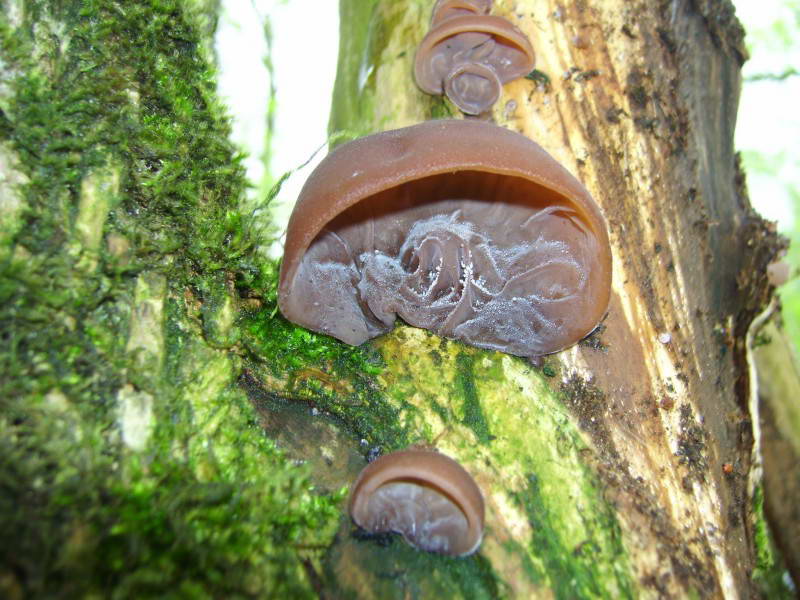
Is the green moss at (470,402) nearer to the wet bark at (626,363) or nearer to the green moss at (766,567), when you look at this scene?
the wet bark at (626,363)

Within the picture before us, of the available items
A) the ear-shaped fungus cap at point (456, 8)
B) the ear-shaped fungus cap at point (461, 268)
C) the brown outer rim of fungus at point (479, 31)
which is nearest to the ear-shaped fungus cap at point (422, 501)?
the ear-shaped fungus cap at point (461, 268)

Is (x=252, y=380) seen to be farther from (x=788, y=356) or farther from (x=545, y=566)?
(x=788, y=356)

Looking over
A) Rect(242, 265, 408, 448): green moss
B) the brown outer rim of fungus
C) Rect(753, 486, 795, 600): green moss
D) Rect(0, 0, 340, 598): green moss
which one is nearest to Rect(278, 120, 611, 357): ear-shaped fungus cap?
Rect(242, 265, 408, 448): green moss

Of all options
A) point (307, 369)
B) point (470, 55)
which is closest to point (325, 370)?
point (307, 369)

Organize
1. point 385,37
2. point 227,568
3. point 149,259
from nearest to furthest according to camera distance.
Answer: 1. point 227,568
2. point 149,259
3. point 385,37

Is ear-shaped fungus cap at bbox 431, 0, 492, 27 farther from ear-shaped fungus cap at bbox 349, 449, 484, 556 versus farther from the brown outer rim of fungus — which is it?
ear-shaped fungus cap at bbox 349, 449, 484, 556

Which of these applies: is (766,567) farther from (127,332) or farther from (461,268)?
(127,332)

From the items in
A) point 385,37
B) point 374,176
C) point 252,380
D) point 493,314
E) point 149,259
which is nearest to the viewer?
point 374,176

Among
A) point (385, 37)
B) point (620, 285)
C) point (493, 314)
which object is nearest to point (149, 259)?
point (493, 314)
